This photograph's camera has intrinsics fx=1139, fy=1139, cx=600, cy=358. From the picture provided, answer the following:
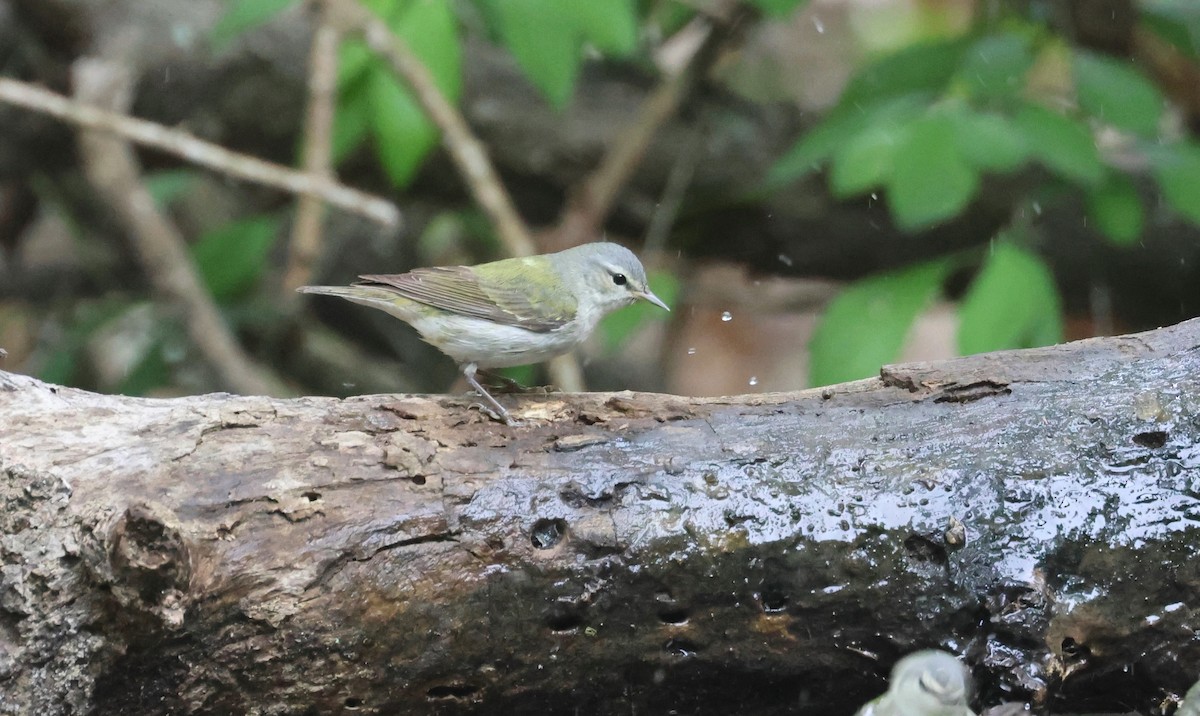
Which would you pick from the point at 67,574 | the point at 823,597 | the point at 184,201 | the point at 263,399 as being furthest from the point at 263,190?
the point at 823,597

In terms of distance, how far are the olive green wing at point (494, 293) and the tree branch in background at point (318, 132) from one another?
3.57 feet

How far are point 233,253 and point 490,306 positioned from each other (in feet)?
7.12

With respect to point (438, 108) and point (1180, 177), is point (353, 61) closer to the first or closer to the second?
point (438, 108)

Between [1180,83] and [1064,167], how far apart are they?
2704mm

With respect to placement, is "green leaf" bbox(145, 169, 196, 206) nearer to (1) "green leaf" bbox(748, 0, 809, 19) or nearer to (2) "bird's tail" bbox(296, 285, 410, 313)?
(2) "bird's tail" bbox(296, 285, 410, 313)

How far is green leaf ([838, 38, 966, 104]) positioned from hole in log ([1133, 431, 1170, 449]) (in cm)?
196

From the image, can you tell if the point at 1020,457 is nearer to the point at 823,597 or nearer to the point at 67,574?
the point at 823,597

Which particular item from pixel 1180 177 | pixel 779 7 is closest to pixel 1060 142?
pixel 1180 177

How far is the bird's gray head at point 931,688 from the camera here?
232 cm

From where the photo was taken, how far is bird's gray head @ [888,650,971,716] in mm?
2316

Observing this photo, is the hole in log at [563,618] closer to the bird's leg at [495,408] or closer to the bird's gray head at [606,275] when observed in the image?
the bird's leg at [495,408]

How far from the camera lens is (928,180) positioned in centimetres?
363

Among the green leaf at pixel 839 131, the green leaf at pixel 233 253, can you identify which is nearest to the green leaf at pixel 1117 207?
the green leaf at pixel 839 131

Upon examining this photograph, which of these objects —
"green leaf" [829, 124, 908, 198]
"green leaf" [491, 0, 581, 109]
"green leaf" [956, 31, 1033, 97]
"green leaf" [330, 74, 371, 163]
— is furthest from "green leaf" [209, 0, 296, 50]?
"green leaf" [956, 31, 1033, 97]
